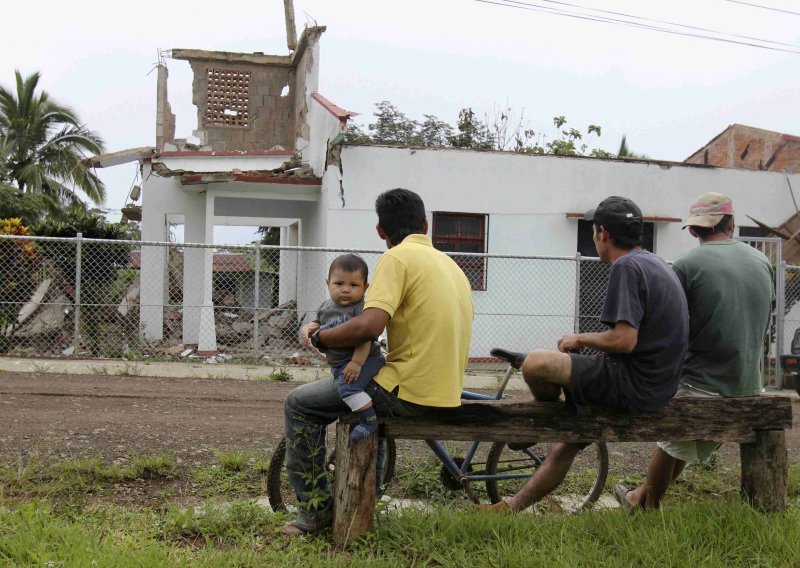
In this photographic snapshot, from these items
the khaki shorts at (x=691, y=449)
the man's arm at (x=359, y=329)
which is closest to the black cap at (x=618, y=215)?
the khaki shorts at (x=691, y=449)

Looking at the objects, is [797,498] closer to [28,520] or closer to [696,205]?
[696,205]

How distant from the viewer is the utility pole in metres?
18.3

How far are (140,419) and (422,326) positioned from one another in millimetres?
4159

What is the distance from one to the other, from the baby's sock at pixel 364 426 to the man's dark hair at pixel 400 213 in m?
0.87

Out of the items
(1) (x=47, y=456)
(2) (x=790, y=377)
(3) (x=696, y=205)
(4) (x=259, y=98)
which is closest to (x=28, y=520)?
(1) (x=47, y=456)

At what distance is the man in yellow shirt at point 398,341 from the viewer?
344 cm

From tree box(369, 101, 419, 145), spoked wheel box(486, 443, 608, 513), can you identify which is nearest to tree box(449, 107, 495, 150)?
tree box(369, 101, 419, 145)

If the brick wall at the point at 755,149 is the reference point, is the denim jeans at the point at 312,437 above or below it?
below

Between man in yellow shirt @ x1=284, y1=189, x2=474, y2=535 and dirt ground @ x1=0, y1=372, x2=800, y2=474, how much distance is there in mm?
1996

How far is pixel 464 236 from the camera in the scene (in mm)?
13602

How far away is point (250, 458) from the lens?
5527mm

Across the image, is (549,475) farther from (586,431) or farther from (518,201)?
(518,201)

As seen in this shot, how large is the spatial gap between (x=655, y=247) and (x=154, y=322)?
31.5 feet

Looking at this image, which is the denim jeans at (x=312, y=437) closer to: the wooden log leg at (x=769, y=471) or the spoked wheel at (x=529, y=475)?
the spoked wheel at (x=529, y=475)
